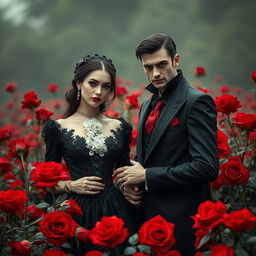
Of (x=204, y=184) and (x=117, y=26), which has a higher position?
(x=117, y=26)

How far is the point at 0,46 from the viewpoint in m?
14.8

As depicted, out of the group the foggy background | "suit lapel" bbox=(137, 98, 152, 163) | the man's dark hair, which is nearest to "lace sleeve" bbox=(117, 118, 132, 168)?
"suit lapel" bbox=(137, 98, 152, 163)

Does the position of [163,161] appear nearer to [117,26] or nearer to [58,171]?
[58,171]

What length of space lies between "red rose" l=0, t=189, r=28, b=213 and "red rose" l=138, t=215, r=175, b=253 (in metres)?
0.64

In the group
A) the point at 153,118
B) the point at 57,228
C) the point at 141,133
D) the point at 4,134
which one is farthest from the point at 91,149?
the point at 4,134

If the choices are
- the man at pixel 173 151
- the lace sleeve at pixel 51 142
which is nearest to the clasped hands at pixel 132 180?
the man at pixel 173 151

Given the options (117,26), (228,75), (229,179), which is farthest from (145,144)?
(117,26)

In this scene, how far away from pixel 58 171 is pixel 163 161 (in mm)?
690

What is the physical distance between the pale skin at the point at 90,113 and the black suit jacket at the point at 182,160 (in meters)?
0.36

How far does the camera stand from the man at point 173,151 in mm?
1816

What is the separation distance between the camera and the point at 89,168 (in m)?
2.14

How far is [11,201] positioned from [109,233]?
568 mm

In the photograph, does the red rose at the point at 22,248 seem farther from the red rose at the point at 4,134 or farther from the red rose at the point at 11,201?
the red rose at the point at 4,134

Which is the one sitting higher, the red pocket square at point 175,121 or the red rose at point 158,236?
the red pocket square at point 175,121
